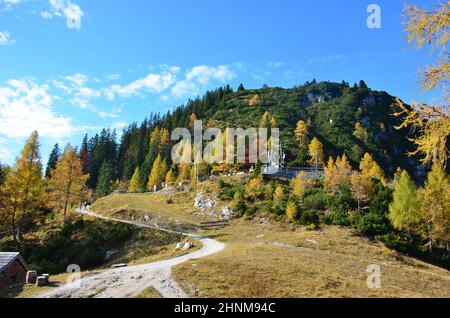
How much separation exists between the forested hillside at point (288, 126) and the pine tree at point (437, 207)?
39.6 metres

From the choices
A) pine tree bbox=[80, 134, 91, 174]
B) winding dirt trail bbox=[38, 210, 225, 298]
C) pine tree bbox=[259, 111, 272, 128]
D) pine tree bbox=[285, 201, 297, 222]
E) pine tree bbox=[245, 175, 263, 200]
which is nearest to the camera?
winding dirt trail bbox=[38, 210, 225, 298]

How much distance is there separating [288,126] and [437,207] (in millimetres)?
79396

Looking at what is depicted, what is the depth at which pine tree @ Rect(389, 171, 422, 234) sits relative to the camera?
3475 cm

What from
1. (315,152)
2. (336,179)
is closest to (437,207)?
(336,179)

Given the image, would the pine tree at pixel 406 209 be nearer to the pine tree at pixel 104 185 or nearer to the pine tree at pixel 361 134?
the pine tree at pixel 104 185

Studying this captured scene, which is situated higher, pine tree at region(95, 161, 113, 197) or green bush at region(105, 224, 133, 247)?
pine tree at region(95, 161, 113, 197)

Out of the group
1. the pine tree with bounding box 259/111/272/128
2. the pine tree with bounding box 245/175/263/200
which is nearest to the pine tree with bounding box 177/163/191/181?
the pine tree with bounding box 245/175/263/200

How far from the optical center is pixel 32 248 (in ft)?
117

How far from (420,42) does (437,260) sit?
1245 inches

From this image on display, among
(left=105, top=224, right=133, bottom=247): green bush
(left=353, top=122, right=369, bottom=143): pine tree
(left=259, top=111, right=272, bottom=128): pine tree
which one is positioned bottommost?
(left=105, top=224, right=133, bottom=247): green bush

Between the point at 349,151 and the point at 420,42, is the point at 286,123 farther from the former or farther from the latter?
the point at 420,42

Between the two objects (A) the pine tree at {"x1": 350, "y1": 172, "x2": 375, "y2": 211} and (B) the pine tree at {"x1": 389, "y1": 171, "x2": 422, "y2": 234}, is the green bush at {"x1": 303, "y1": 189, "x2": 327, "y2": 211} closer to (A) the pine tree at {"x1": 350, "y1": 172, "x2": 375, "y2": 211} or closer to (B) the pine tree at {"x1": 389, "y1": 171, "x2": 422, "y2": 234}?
(A) the pine tree at {"x1": 350, "y1": 172, "x2": 375, "y2": 211}

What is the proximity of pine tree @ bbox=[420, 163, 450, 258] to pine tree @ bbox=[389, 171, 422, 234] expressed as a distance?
2.89 feet

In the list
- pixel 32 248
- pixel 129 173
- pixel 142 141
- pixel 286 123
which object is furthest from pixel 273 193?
pixel 142 141
